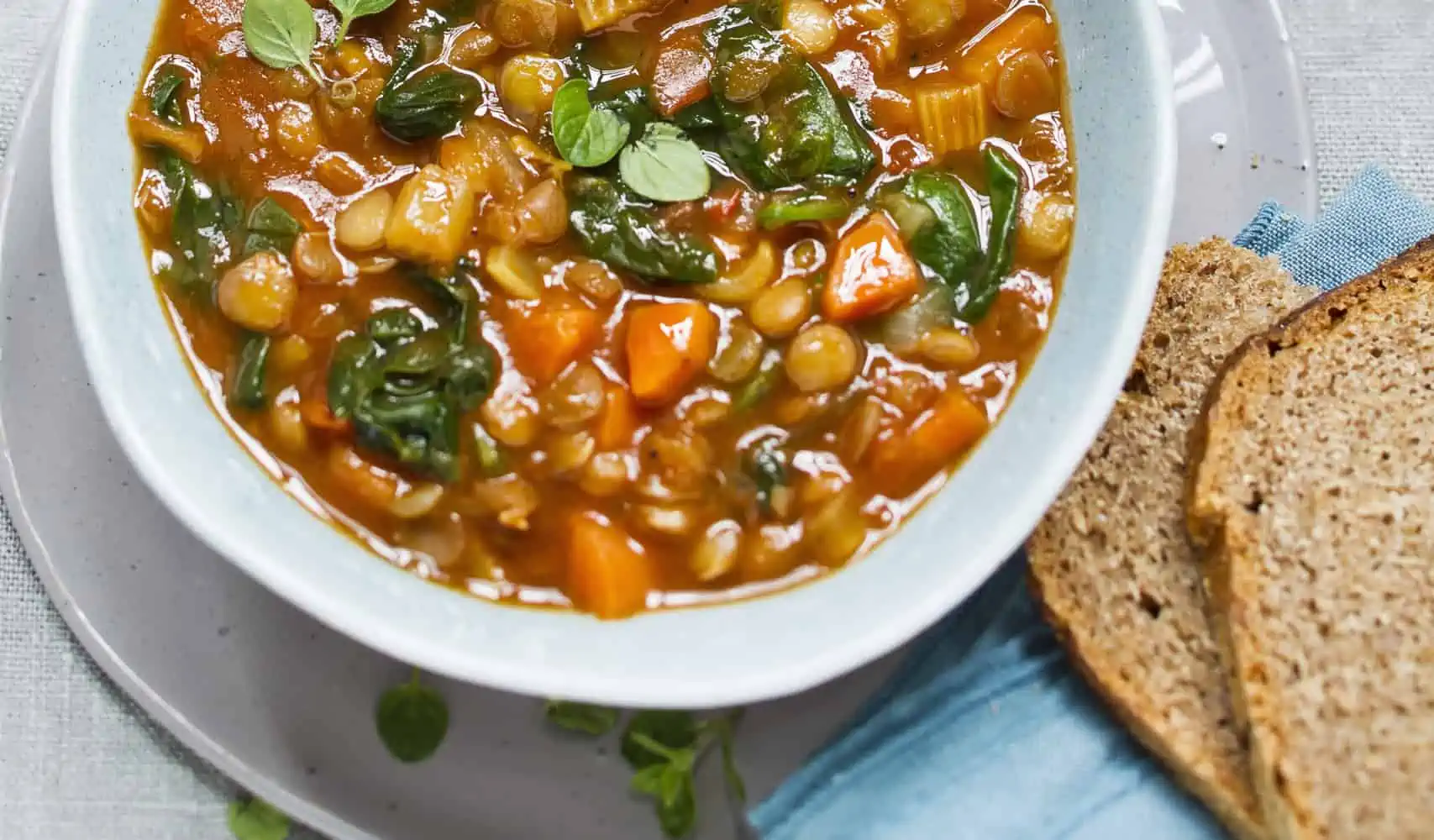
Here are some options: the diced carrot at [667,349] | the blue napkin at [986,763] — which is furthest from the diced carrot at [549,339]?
the blue napkin at [986,763]

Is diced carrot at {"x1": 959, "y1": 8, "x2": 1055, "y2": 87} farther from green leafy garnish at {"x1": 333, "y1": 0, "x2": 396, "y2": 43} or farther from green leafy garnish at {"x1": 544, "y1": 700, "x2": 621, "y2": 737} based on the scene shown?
green leafy garnish at {"x1": 544, "y1": 700, "x2": 621, "y2": 737}

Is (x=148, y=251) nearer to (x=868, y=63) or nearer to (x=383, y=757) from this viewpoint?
(x=383, y=757)

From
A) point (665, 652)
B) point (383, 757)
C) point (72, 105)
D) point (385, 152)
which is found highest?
point (72, 105)

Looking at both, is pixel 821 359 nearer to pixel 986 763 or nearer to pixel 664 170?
pixel 664 170

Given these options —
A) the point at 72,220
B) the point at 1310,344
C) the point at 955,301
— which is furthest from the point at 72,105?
the point at 1310,344

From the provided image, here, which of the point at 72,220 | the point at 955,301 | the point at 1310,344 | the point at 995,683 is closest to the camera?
the point at 72,220

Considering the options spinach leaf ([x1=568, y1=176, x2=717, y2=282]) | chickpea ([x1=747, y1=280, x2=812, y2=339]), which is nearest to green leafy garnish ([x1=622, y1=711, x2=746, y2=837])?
chickpea ([x1=747, y1=280, x2=812, y2=339])

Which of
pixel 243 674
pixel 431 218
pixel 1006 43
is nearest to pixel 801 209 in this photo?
pixel 1006 43

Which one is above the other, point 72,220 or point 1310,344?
point 72,220
